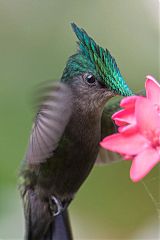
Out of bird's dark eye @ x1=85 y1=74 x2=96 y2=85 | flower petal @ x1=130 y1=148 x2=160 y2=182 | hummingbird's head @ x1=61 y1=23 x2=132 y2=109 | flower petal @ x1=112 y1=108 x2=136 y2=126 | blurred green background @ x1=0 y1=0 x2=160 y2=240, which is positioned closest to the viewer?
flower petal @ x1=130 y1=148 x2=160 y2=182

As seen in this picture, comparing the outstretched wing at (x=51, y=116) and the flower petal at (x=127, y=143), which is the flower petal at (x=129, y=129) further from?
the outstretched wing at (x=51, y=116)

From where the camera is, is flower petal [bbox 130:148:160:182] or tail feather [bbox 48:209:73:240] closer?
flower petal [bbox 130:148:160:182]

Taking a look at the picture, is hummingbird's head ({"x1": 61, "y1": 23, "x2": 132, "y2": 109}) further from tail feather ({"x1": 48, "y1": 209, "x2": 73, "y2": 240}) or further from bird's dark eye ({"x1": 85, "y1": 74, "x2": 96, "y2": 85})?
tail feather ({"x1": 48, "y1": 209, "x2": 73, "y2": 240})

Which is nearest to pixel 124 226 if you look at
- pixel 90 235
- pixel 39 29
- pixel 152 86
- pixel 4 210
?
pixel 90 235

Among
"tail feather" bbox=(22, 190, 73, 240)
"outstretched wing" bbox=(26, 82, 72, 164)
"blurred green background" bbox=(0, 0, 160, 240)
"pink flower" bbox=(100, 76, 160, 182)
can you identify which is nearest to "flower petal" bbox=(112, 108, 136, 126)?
"pink flower" bbox=(100, 76, 160, 182)

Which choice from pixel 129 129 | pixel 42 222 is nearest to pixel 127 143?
pixel 129 129

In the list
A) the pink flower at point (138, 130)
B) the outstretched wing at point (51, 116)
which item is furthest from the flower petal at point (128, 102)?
the outstretched wing at point (51, 116)

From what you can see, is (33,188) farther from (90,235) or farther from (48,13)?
(48,13)
